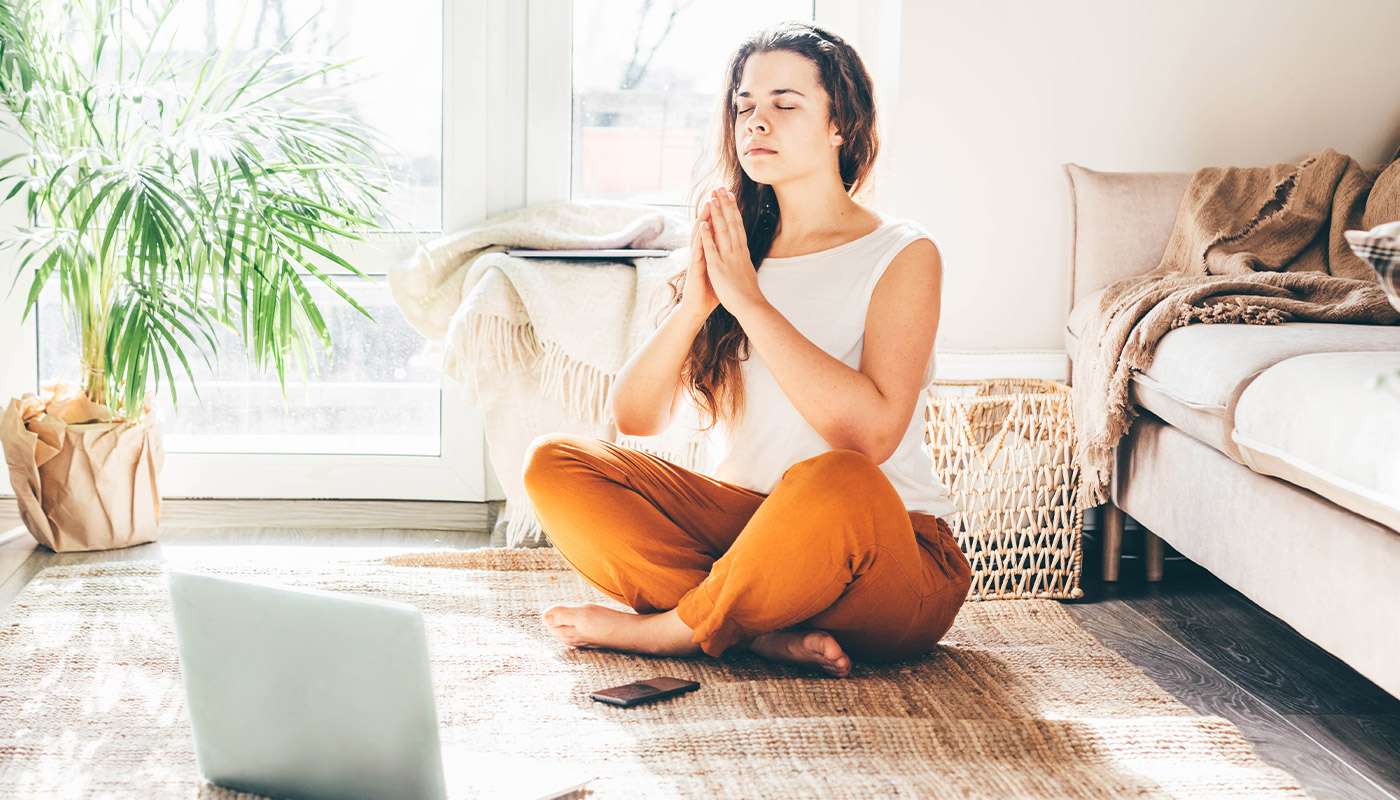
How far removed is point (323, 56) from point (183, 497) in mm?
975

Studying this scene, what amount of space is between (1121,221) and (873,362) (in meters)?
1.06

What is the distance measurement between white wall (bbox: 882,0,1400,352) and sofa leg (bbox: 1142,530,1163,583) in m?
0.49

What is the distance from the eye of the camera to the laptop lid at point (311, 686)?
3.85 ft

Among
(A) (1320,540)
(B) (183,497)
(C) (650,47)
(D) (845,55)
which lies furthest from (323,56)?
(A) (1320,540)

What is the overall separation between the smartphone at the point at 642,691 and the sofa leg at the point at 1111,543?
112cm

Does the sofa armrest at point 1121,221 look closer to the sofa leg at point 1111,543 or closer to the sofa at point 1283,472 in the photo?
the sofa at point 1283,472

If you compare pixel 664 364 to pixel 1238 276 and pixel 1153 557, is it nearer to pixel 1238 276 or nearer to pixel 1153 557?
pixel 1238 276

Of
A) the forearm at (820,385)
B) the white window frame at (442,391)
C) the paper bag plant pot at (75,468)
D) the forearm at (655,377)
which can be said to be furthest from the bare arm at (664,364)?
the paper bag plant pot at (75,468)

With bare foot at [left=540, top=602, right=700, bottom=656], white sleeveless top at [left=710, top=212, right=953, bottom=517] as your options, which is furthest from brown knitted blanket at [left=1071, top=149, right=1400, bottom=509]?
bare foot at [left=540, top=602, right=700, bottom=656]

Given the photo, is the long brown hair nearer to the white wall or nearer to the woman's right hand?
the woman's right hand

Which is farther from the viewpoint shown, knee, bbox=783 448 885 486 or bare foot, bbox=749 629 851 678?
bare foot, bbox=749 629 851 678

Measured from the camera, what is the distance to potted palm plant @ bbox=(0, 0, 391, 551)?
2328 mm

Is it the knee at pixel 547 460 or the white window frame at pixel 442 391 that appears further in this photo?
the white window frame at pixel 442 391

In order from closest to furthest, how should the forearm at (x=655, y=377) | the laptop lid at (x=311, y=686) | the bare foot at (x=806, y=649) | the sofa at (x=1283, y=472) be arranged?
the laptop lid at (x=311, y=686) < the sofa at (x=1283, y=472) < the bare foot at (x=806, y=649) < the forearm at (x=655, y=377)
